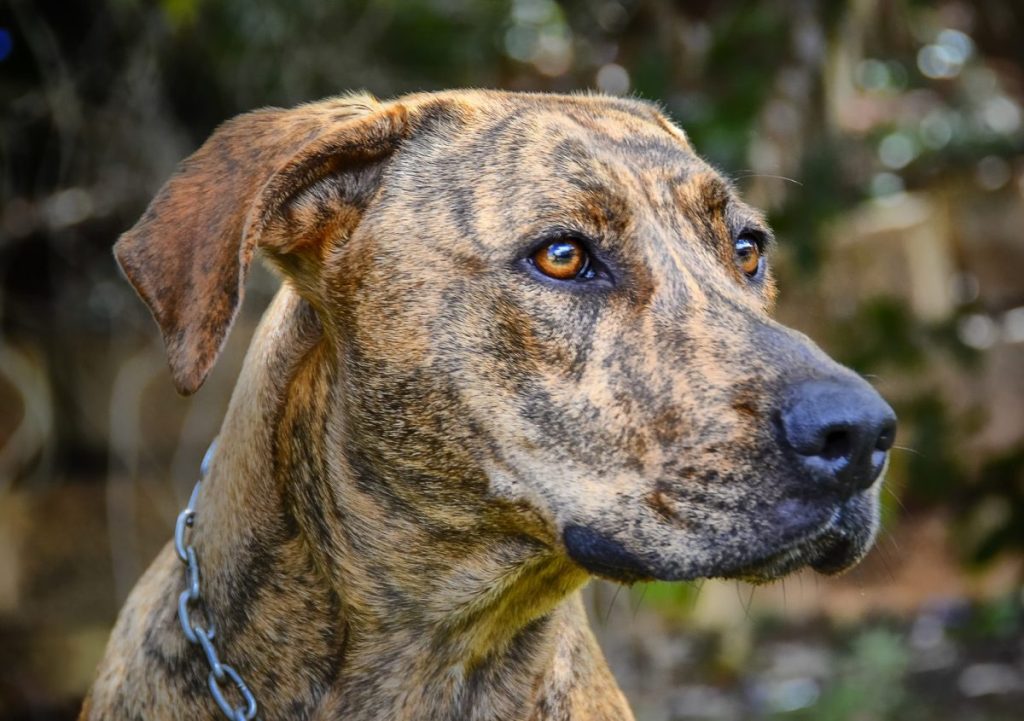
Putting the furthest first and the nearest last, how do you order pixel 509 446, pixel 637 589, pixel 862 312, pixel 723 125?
pixel 637 589 → pixel 862 312 → pixel 723 125 → pixel 509 446

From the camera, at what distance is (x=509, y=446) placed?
2332 millimetres

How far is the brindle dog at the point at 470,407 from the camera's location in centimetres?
217

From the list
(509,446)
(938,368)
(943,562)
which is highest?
(509,446)

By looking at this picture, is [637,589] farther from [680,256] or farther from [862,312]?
[680,256]

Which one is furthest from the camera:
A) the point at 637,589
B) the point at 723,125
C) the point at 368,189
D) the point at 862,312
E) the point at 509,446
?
the point at 637,589

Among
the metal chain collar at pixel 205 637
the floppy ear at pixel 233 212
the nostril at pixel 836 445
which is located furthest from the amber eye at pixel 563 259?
the metal chain collar at pixel 205 637

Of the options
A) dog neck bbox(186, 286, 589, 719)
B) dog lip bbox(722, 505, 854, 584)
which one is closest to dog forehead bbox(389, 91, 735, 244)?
dog neck bbox(186, 286, 589, 719)

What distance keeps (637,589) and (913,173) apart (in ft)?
8.14

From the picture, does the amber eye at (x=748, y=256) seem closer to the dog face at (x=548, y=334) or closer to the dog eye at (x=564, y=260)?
the dog face at (x=548, y=334)

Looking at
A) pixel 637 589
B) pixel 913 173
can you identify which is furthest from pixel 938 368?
pixel 637 589

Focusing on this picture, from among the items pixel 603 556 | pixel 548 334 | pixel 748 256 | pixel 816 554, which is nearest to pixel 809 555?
pixel 816 554

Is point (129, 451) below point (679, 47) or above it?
below

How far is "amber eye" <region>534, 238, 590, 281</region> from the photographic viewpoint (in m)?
2.38

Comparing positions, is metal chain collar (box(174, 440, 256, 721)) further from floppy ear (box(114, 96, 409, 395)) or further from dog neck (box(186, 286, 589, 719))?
floppy ear (box(114, 96, 409, 395))
